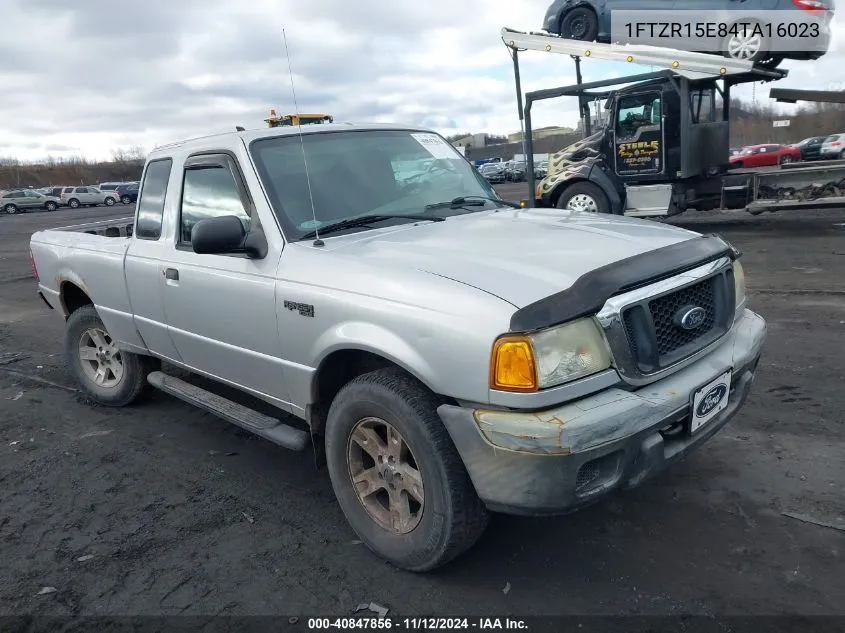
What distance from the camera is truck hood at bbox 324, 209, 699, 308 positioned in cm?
252

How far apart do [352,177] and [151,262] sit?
142 cm

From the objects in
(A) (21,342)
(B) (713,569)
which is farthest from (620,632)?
(A) (21,342)

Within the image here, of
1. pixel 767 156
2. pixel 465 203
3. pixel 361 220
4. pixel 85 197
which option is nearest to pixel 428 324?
pixel 361 220

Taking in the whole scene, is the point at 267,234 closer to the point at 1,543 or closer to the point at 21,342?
the point at 1,543

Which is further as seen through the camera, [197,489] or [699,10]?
[699,10]

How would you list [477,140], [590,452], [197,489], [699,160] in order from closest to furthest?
[590,452]
[197,489]
[699,160]
[477,140]

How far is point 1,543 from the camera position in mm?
3311

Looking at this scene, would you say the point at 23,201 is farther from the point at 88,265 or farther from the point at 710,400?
the point at 710,400

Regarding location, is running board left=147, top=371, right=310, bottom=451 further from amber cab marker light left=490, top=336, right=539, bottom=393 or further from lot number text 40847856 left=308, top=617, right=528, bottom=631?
amber cab marker light left=490, top=336, right=539, bottom=393

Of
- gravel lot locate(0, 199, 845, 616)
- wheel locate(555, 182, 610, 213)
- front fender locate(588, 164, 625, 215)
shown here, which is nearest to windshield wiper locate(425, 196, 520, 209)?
gravel lot locate(0, 199, 845, 616)

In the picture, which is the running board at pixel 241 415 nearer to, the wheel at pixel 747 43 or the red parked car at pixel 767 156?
the wheel at pixel 747 43

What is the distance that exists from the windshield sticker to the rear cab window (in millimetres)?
1560

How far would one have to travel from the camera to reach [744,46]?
11922mm

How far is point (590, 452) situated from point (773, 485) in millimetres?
1572
